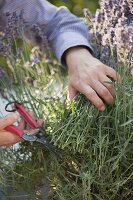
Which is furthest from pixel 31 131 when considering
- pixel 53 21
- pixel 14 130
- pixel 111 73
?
pixel 53 21

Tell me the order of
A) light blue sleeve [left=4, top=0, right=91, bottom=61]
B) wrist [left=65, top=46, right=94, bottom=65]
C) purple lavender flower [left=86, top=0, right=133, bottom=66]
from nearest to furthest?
1. purple lavender flower [left=86, top=0, right=133, bottom=66]
2. wrist [left=65, top=46, right=94, bottom=65]
3. light blue sleeve [left=4, top=0, right=91, bottom=61]

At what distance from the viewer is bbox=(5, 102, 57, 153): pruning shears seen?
134 cm

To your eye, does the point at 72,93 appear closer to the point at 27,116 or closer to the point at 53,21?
the point at 27,116

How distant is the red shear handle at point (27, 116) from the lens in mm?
1396

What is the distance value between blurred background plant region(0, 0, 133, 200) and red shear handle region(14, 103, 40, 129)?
40mm

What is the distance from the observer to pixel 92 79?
136 centimetres

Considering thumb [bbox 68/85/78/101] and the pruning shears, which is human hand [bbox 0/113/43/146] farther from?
thumb [bbox 68/85/78/101]

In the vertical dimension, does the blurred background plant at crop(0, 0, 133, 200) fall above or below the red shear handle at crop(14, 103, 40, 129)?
below

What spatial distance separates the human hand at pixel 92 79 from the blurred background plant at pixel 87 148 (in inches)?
1.0

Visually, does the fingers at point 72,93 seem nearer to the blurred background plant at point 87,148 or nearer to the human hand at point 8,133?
the blurred background plant at point 87,148

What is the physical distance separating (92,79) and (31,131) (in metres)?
0.21

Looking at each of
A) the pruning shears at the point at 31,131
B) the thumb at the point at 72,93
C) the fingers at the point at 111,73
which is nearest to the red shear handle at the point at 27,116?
the pruning shears at the point at 31,131

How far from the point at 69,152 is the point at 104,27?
36 centimetres

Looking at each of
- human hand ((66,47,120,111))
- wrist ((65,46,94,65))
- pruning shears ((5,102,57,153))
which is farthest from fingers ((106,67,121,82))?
pruning shears ((5,102,57,153))
